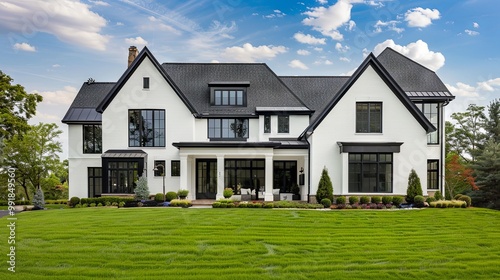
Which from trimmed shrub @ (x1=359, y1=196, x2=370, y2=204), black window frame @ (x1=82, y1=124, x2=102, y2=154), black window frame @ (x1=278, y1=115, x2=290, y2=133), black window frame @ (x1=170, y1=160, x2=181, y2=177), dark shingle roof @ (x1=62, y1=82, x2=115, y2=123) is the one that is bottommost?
trimmed shrub @ (x1=359, y1=196, x2=370, y2=204)

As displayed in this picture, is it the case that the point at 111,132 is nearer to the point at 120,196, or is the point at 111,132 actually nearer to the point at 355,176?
the point at 120,196

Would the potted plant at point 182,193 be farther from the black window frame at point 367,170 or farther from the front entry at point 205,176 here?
the black window frame at point 367,170

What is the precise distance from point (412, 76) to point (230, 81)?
46.1 feet

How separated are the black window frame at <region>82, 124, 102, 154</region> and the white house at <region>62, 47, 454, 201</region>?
8 cm

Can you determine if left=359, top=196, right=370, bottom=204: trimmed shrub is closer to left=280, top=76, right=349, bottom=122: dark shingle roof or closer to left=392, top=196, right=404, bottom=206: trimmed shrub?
left=392, top=196, right=404, bottom=206: trimmed shrub

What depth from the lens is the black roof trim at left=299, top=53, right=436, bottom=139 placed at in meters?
21.6

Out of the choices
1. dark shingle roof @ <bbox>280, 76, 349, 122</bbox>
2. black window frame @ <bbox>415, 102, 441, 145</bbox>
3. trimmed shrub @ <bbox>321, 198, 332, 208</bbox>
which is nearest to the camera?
trimmed shrub @ <bbox>321, 198, 332, 208</bbox>

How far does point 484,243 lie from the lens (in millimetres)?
11875

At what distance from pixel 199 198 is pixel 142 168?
4.71m

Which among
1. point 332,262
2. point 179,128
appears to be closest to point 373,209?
point 332,262

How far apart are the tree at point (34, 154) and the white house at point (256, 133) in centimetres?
693

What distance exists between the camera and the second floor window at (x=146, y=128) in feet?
80.7

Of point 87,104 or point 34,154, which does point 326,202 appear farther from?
point 34,154

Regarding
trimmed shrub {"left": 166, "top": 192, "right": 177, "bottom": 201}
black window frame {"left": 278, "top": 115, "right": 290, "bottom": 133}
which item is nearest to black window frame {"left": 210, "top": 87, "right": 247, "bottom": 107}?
black window frame {"left": 278, "top": 115, "right": 290, "bottom": 133}
